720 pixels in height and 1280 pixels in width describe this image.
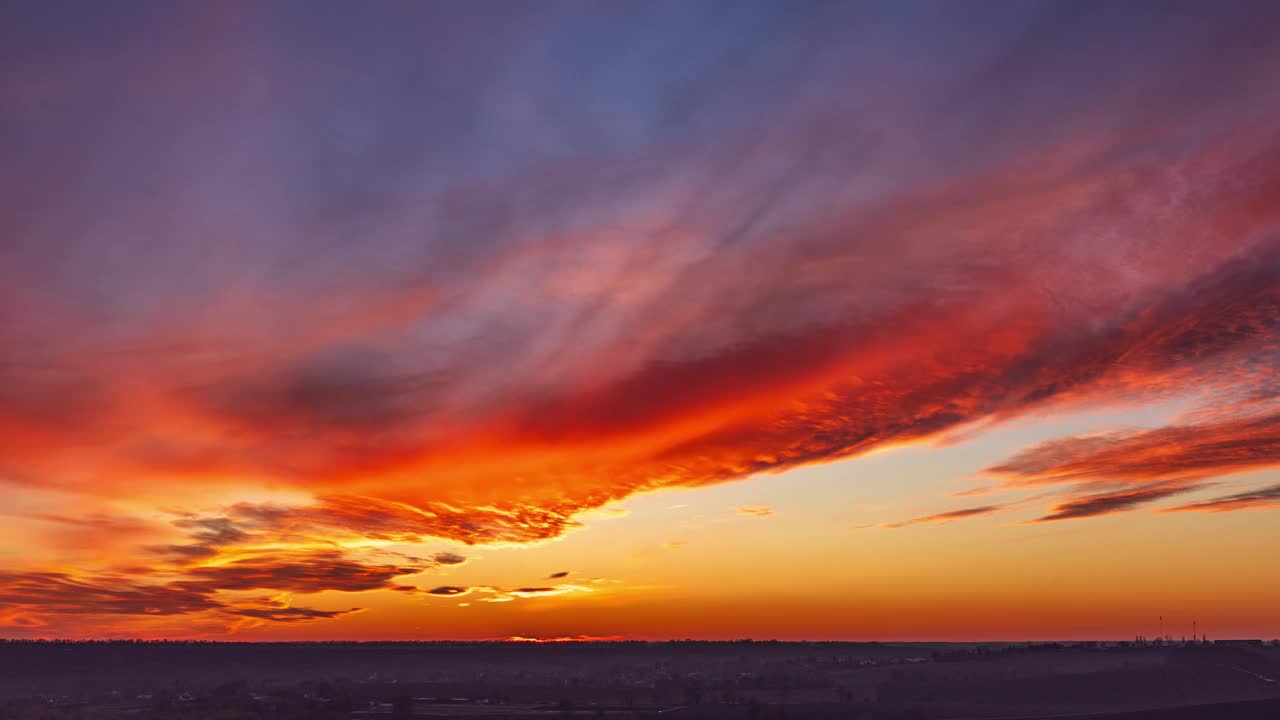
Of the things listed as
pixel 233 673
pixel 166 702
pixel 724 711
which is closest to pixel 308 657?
pixel 233 673

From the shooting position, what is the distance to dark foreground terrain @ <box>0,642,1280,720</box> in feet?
266

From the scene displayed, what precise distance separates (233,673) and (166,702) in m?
60.4

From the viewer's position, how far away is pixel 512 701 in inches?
3905

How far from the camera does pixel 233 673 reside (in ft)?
497

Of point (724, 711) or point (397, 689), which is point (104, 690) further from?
point (724, 711)

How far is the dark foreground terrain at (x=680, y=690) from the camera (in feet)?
266

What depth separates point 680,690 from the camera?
4279 inches

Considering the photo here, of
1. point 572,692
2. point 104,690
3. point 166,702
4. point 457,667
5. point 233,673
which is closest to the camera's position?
point 166,702

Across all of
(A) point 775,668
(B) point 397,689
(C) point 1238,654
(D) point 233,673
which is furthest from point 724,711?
(D) point 233,673

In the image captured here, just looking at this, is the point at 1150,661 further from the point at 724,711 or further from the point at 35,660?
the point at 35,660

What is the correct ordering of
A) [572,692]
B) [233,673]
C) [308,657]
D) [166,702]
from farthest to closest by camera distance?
[308,657] < [233,673] < [572,692] < [166,702]

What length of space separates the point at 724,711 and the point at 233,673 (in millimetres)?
106103

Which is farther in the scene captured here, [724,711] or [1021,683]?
[1021,683]

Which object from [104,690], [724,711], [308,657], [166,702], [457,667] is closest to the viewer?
[724,711]
